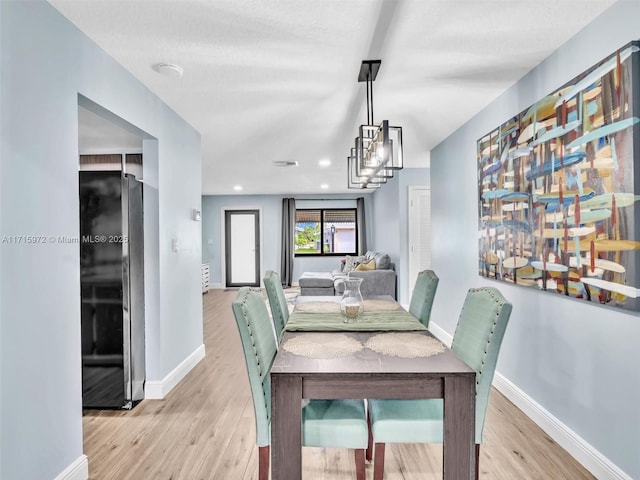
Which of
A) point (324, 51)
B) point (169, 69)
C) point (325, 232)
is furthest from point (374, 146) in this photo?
point (325, 232)

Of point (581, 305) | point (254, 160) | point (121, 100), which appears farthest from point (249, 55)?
point (254, 160)

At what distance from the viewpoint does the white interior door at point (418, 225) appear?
6.15 meters

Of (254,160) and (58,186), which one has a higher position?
(254,160)

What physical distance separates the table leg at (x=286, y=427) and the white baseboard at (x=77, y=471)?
1123 mm

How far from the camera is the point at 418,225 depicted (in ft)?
20.2

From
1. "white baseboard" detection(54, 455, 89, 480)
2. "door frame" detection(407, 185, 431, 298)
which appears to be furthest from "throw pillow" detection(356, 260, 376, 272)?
→ "white baseboard" detection(54, 455, 89, 480)

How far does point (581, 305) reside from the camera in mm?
2086

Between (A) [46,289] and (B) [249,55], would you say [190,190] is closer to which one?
(B) [249,55]

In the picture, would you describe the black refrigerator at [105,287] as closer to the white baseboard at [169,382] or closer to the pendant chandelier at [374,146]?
the white baseboard at [169,382]

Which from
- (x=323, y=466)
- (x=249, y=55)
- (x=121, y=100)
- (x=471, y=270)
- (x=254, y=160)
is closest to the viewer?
(x=323, y=466)

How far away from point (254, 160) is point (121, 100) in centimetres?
289

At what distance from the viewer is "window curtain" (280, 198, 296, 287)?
9211mm

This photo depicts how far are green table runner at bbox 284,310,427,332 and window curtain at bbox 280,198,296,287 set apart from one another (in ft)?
21.9

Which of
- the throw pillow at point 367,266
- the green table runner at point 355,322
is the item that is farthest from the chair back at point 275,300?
the throw pillow at point 367,266
